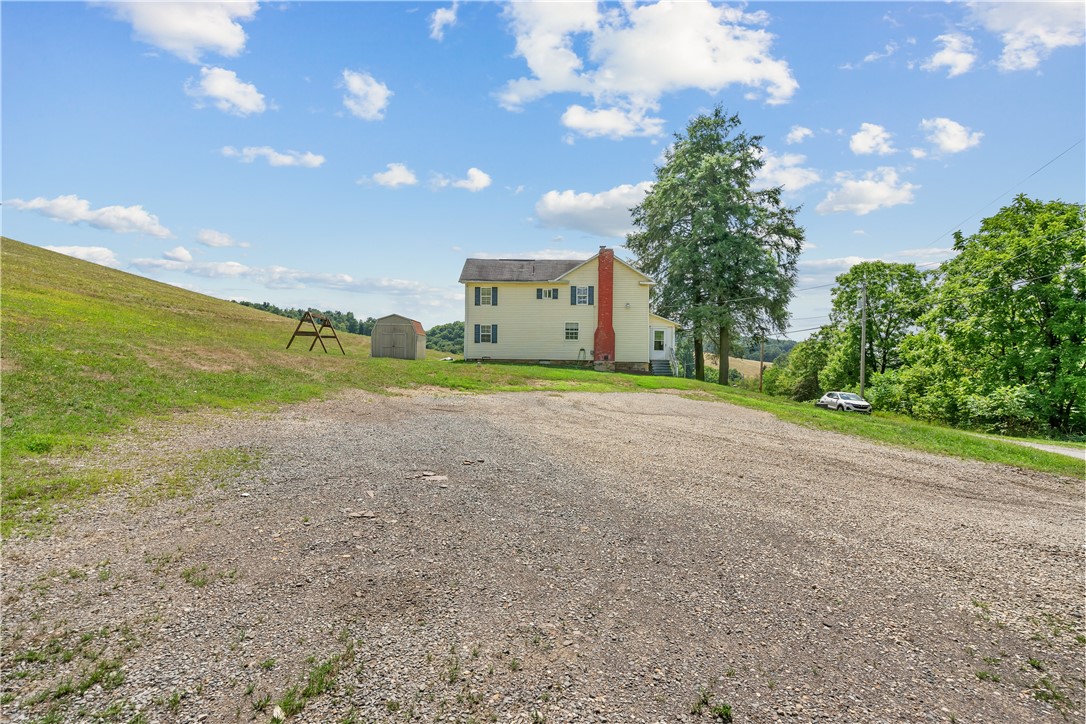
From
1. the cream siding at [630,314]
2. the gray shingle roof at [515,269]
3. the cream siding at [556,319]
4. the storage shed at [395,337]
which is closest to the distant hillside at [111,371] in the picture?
the storage shed at [395,337]

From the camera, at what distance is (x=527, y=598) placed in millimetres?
4188

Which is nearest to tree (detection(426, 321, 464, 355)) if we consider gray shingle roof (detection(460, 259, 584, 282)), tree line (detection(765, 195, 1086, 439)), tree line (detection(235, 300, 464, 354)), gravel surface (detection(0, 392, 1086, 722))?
tree line (detection(235, 300, 464, 354))

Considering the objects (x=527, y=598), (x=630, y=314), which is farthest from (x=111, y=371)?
(x=630, y=314)

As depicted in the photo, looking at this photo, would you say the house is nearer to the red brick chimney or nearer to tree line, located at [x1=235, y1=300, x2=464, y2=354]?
the red brick chimney

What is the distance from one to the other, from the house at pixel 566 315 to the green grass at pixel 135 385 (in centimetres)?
709

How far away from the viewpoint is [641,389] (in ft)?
72.1

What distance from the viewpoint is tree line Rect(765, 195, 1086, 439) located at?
72.2ft

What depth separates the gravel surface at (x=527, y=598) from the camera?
3105 millimetres

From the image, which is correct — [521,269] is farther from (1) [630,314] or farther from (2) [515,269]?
(1) [630,314]

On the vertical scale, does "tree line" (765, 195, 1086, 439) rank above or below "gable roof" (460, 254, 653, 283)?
below

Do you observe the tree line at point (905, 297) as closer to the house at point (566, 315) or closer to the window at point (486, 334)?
the house at point (566, 315)

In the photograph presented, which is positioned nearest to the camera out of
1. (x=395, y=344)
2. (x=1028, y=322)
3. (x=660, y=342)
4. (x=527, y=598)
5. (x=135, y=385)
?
(x=527, y=598)

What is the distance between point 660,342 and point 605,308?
5.43 metres

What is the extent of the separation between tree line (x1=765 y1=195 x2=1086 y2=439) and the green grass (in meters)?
9.03
